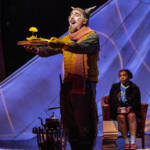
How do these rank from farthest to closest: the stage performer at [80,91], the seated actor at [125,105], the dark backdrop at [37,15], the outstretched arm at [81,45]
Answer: the dark backdrop at [37,15]
the seated actor at [125,105]
the stage performer at [80,91]
the outstretched arm at [81,45]

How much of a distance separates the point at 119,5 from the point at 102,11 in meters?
0.28

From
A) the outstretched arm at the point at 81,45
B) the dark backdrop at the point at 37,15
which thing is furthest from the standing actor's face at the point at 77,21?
the dark backdrop at the point at 37,15

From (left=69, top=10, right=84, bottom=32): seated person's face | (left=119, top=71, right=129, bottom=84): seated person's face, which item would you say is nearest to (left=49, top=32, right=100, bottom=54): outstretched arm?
(left=69, top=10, right=84, bottom=32): seated person's face

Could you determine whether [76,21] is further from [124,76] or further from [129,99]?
[129,99]

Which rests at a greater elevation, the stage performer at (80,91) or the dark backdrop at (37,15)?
the dark backdrop at (37,15)

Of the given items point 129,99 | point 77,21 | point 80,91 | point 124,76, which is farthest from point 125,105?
point 77,21

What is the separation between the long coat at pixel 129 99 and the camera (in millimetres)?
4402

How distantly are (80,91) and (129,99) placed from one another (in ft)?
4.26

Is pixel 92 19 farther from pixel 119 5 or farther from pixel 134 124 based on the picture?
pixel 134 124

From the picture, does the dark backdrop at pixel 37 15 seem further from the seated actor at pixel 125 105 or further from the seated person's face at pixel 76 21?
the seated person's face at pixel 76 21

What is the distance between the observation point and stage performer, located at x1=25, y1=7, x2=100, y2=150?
324 centimetres

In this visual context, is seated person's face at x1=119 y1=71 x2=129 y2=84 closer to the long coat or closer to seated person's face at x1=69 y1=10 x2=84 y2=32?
the long coat

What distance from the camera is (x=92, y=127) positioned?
3281 millimetres

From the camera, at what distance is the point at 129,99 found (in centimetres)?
442
